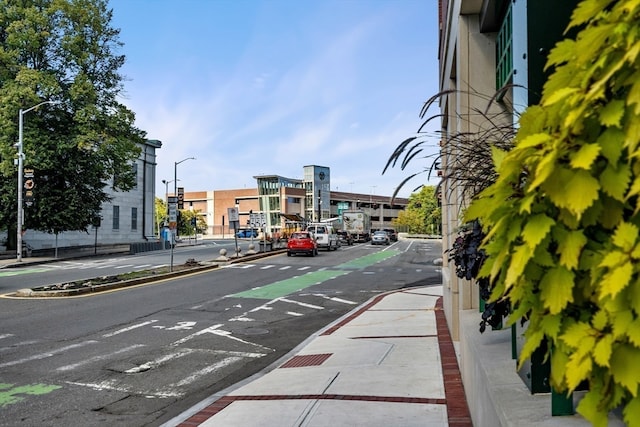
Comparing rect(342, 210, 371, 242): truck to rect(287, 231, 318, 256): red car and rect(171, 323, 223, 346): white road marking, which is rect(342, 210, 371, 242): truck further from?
rect(171, 323, 223, 346): white road marking

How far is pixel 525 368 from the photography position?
330 centimetres

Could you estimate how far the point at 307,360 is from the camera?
841cm

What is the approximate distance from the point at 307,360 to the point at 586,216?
7324mm

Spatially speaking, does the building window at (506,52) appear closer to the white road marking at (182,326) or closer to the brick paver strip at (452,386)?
the brick paver strip at (452,386)

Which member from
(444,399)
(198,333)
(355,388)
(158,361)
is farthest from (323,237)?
(444,399)

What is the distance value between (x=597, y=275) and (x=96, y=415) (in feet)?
20.1

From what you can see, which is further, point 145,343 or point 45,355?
point 145,343

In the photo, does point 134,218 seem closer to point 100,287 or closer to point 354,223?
point 354,223

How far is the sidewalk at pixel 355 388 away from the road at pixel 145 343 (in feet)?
2.15

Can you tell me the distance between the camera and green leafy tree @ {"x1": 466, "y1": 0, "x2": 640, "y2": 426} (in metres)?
1.37

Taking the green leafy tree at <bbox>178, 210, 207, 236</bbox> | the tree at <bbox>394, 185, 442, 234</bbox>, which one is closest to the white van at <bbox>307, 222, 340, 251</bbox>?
the green leafy tree at <bbox>178, 210, 207, 236</bbox>

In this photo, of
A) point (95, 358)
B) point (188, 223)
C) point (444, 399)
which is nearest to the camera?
point (444, 399)

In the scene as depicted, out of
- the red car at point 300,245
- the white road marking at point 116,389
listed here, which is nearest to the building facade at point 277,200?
the red car at point 300,245

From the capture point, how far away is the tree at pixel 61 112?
113 feet
